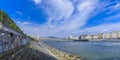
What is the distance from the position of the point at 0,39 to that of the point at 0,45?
83 centimetres

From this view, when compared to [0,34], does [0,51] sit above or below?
below

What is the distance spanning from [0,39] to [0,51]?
193cm

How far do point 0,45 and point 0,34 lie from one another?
183 centimetres

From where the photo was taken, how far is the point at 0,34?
30391 mm

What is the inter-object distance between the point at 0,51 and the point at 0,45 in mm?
1260

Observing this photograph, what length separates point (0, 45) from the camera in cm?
3134

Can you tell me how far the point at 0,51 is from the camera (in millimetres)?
32188

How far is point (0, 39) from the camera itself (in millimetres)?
31375
